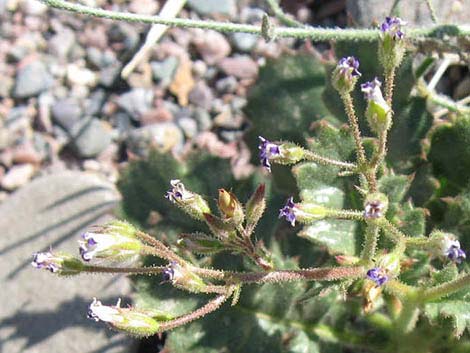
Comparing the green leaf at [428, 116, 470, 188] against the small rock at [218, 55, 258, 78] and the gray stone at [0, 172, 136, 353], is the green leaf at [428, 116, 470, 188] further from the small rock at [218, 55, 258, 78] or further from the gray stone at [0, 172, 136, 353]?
Answer: the gray stone at [0, 172, 136, 353]

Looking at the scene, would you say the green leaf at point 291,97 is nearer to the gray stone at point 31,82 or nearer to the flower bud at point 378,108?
the flower bud at point 378,108

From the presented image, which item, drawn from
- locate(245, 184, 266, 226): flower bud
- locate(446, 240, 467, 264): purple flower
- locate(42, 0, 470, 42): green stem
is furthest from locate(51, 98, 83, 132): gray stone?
locate(446, 240, 467, 264): purple flower

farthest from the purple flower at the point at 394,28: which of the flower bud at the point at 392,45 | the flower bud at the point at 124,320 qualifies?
the flower bud at the point at 124,320

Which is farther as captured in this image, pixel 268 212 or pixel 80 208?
pixel 80 208

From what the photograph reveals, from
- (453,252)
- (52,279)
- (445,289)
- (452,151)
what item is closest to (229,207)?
(453,252)

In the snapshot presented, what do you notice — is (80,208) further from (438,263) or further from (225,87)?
(438,263)

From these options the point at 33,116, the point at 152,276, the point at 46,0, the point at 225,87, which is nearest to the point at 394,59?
the point at 46,0
